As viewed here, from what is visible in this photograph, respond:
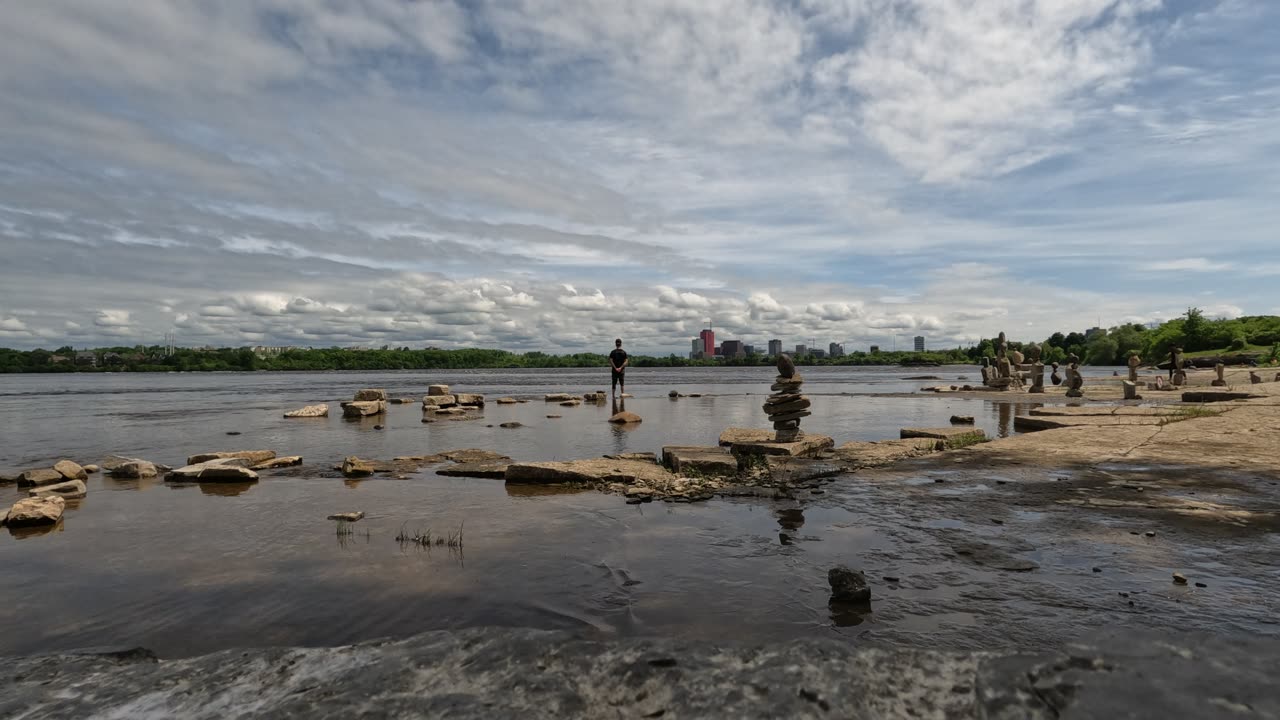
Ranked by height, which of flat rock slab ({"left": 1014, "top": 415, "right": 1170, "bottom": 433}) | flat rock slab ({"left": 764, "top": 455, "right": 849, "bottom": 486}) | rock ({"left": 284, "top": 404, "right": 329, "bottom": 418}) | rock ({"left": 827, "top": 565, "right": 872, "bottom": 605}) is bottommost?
rock ({"left": 284, "top": 404, "right": 329, "bottom": 418})

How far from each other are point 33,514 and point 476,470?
6.07 meters

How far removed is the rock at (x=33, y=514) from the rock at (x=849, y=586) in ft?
33.1

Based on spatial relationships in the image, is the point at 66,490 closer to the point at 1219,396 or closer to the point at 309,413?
the point at 309,413

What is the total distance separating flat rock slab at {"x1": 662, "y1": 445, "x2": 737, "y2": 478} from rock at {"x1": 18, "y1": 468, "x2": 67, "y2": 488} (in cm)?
1102

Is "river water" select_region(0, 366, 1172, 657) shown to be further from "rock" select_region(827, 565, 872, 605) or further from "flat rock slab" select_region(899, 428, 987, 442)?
"flat rock slab" select_region(899, 428, 987, 442)

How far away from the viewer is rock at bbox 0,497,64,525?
332 inches

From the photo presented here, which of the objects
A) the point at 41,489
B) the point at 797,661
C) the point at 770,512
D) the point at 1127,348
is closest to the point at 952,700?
the point at 797,661

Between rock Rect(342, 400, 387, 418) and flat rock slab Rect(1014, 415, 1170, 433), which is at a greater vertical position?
flat rock slab Rect(1014, 415, 1170, 433)

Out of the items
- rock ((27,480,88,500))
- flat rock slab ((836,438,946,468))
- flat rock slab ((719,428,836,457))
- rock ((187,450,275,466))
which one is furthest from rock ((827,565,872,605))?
rock ((187,450,275,466))

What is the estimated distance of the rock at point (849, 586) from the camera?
5.25 meters

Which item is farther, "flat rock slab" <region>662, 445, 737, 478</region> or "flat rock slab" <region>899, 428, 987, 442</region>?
"flat rock slab" <region>899, 428, 987, 442</region>

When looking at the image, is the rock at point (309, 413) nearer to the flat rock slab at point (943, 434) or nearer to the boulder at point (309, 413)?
the boulder at point (309, 413)

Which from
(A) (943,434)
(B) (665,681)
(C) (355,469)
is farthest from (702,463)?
(A) (943,434)

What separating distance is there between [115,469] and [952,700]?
48.6ft
